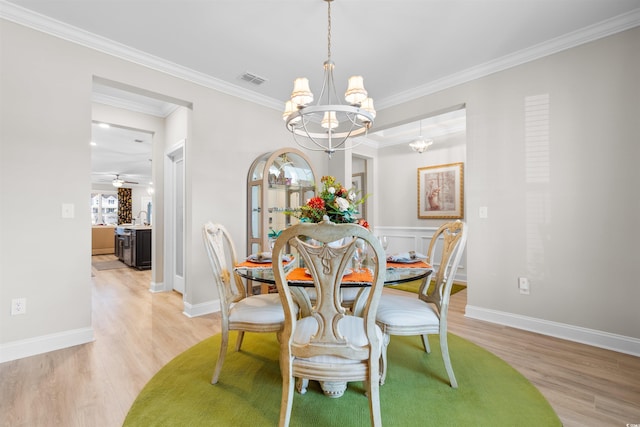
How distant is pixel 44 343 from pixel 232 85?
10.0ft

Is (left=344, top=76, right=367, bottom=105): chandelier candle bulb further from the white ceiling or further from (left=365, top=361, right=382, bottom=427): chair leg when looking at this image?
(left=365, top=361, right=382, bottom=427): chair leg

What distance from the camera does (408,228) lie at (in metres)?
5.57

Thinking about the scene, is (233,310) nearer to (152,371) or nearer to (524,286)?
(152,371)

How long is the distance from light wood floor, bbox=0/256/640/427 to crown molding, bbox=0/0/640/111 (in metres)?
2.60

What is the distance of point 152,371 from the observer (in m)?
2.06

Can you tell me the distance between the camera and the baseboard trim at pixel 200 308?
327cm

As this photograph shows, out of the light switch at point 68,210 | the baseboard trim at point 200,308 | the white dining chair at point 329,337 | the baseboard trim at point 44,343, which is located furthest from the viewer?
the baseboard trim at point 200,308

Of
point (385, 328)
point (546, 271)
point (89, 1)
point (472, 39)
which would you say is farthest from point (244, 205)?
point (546, 271)

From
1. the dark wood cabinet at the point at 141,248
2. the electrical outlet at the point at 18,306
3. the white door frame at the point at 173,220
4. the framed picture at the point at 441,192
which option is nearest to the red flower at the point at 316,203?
the electrical outlet at the point at 18,306

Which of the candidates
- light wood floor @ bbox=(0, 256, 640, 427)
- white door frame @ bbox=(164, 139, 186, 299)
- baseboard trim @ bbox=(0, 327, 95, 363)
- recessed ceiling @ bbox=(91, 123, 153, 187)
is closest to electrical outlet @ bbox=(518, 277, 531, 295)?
light wood floor @ bbox=(0, 256, 640, 427)

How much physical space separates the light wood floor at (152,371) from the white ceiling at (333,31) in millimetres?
2614

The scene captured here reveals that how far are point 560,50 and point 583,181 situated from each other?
1219mm

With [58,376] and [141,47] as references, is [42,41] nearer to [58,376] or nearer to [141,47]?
[141,47]

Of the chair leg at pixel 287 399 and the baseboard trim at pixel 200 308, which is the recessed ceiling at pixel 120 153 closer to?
the baseboard trim at pixel 200 308
